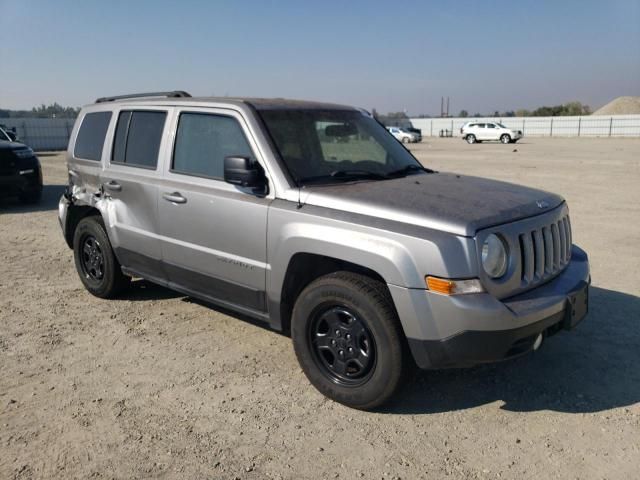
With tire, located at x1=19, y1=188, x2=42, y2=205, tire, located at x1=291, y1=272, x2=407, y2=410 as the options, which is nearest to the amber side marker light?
tire, located at x1=291, y1=272, x2=407, y2=410

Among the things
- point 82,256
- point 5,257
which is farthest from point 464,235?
point 5,257

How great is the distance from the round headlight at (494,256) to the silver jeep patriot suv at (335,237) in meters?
0.01

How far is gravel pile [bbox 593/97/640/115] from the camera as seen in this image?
86062 millimetres

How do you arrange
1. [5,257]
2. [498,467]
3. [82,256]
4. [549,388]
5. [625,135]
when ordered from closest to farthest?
[498,467], [549,388], [82,256], [5,257], [625,135]

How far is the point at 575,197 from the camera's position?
12664mm

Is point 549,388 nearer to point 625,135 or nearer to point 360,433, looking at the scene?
point 360,433

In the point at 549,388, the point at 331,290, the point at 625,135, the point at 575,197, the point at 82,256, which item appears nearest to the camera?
the point at 331,290

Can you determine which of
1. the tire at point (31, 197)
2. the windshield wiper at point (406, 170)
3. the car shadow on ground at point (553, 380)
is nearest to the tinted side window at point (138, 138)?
the car shadow on ground at point (553, 380)

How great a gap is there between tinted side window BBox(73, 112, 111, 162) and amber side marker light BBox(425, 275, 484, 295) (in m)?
3.79

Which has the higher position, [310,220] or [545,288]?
[310,220]

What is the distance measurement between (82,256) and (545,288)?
4.53 metres

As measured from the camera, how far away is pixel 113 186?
17.5ft

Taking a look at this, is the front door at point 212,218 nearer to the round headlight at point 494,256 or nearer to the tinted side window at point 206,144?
the tinted side window at point 206,144

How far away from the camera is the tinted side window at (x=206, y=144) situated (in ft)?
14.3
